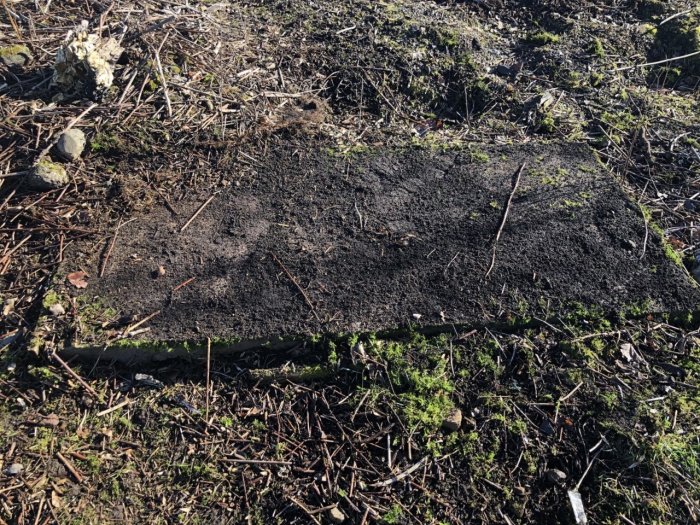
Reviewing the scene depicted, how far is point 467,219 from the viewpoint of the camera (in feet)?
11.1

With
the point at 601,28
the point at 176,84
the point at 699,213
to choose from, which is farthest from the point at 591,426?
the point at 601,28

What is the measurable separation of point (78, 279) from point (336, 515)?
202 centimetres

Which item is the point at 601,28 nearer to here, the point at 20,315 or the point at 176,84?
the point at 176,84

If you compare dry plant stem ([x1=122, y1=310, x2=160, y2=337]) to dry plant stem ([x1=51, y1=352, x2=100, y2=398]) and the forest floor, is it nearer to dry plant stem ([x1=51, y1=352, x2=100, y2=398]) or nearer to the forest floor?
the forest floor

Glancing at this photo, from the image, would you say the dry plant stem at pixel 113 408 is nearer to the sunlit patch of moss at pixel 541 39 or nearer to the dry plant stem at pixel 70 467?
the dry plant stem at pixel 70 467

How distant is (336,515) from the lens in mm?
2338

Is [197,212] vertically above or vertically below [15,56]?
below

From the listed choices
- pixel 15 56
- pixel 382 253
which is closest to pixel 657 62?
pixel 382 253

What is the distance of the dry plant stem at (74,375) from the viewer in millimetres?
2715

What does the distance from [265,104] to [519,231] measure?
2.28 metres

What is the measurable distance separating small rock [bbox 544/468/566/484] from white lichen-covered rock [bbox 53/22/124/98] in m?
3.97

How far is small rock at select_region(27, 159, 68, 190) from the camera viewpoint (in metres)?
3.38

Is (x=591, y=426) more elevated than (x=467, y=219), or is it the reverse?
(x=467, y=219)

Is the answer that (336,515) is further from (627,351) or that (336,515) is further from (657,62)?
(657,62)
